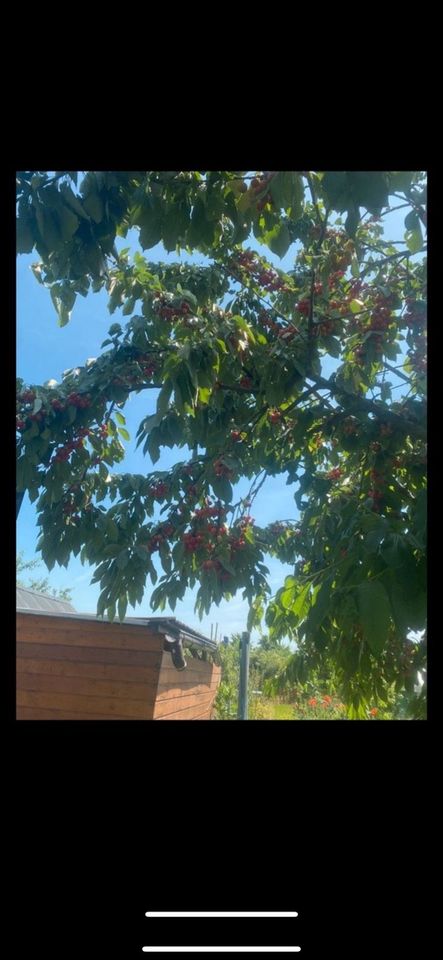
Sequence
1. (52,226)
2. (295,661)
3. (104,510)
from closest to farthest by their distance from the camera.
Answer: (52,226)
(295,661)
(104,510)

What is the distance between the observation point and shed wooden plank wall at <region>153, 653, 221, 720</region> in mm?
1376

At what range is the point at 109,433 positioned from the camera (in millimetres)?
1524

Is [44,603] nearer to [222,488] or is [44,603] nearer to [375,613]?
[222,488]

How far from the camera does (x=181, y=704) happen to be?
1.40 meters

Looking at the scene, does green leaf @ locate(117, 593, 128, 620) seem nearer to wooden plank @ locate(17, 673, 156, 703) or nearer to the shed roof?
the shed roof

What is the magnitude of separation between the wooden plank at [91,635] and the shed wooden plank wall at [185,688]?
0.30 ft

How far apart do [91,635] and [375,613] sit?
4.18 ft

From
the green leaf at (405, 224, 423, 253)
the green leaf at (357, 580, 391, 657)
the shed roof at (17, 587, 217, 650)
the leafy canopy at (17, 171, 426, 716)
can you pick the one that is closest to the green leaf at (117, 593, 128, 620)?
the leafy canopy at (17, 171, 426, 716)
